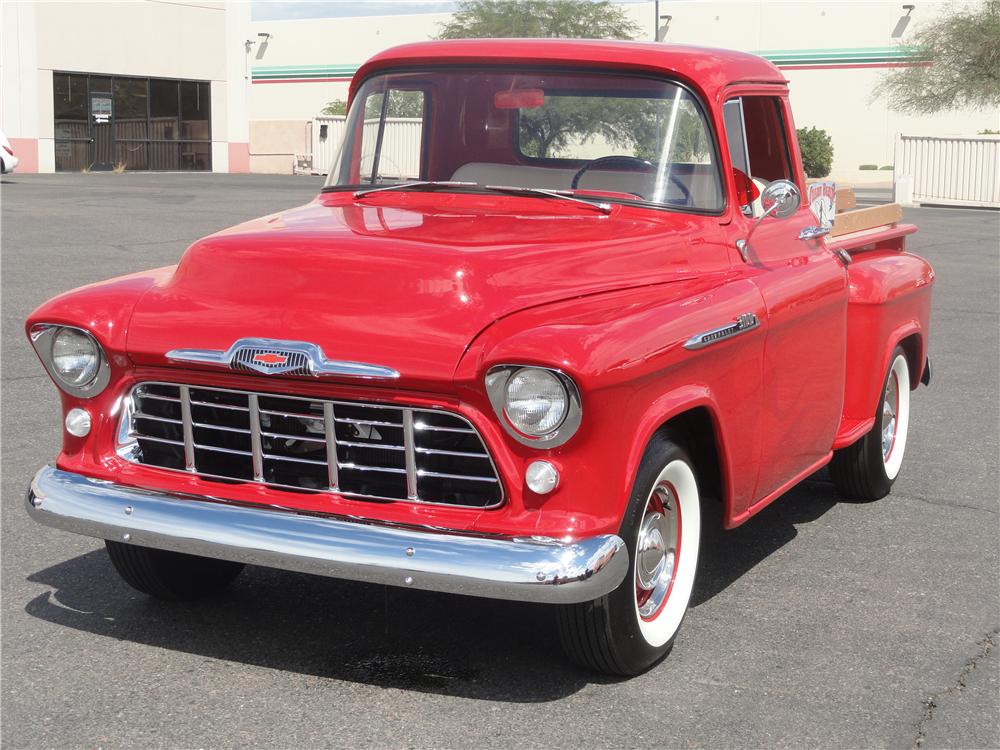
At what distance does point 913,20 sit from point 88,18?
89.2ft

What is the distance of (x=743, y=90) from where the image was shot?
5.04 m

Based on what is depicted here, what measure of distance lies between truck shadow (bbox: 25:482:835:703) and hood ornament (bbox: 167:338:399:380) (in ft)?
3.01

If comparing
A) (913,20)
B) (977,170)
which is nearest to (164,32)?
(977,170)

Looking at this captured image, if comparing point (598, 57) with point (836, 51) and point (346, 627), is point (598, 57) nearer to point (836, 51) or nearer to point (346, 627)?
point (346, 627)

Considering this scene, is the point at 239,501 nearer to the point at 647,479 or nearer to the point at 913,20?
the point at 647,479

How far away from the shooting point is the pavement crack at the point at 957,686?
143 inches

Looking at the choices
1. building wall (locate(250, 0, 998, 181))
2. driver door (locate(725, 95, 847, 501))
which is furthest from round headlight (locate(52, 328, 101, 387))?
building wall (locate(250, 0, 998, 181))

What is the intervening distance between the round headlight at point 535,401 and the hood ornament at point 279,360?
1.04 feet

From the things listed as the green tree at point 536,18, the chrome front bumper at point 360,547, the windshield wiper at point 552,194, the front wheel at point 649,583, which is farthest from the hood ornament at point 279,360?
the green tree at point 536,18

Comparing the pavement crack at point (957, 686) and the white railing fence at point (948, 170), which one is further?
the white railing fence at point (948, 170)

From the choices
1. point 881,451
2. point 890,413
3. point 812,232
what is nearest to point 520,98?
point 812,232

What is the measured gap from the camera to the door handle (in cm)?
505

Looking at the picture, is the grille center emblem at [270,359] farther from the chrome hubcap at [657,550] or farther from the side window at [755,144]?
the side window at [755,144]

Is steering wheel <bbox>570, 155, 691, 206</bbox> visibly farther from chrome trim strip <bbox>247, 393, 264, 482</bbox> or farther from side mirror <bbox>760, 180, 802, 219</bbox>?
chrome trim strip <bbox>247, 393, 264, 482</bbox>
